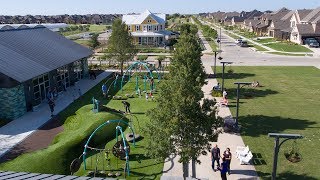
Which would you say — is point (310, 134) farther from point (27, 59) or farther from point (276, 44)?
point (276, 44)

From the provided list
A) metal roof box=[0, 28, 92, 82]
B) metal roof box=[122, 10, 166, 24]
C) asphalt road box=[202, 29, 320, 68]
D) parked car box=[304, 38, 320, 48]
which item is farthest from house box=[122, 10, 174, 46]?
metal roof box=[0, 28, 92, 82]

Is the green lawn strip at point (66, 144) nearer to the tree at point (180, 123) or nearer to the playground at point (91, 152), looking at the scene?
the playground at point (91, 152)

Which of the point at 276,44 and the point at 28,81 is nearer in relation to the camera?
the point at 28,81

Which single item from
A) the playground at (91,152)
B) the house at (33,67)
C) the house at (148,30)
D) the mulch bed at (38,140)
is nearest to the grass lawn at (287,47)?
the house at (148,30)

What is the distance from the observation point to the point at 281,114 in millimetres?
25516

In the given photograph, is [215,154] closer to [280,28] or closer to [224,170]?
[224,170]

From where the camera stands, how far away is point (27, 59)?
94.9ft

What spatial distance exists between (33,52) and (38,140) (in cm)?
1319

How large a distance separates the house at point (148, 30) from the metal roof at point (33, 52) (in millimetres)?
29136

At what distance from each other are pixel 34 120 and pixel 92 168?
9614mm

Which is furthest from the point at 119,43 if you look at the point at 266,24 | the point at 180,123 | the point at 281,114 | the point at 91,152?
the point at 266,24

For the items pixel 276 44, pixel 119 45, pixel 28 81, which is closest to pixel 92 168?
pixel 28 81

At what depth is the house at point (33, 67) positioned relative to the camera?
24.8 metres

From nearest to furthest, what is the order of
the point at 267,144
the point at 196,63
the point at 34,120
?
the point at 267,144
the point at 196,63
the point at 34,120
